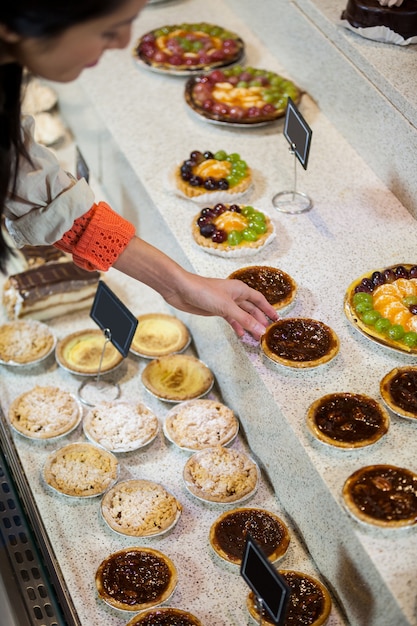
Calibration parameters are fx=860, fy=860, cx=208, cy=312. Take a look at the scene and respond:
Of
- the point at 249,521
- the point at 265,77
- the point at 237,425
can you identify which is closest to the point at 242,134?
Answer: the point at 265,77

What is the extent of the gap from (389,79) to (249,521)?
169 centimetres

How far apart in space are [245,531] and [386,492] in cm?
48

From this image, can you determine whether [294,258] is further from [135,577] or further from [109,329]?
→ [135,577]

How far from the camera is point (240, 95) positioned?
378 cm

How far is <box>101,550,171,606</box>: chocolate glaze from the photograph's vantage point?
88.7 inches

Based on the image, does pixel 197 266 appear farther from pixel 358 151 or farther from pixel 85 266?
pixel 358 151

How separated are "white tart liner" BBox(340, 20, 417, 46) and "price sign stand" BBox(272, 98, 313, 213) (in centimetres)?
55

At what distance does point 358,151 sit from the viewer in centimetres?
345

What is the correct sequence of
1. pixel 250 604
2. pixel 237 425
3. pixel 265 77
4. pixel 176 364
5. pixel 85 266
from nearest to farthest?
pixel 250 604
pixel 85 266
pixel 237 425
pixel 176 364
pixel 265 77

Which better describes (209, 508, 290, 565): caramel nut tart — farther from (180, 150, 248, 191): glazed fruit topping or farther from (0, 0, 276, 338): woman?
(180, 150, 248, 191): glazed fruit topping

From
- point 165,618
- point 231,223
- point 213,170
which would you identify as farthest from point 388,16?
point 165,618

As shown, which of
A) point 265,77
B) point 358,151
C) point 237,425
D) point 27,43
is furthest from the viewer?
point 265,77

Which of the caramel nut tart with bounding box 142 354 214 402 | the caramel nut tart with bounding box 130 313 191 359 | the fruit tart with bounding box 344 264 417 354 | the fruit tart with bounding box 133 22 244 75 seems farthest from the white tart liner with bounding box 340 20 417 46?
the caramel nut tart with bounding box 142 354 214 402

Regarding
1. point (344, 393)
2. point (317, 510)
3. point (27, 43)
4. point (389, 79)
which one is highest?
point (27, 43)
